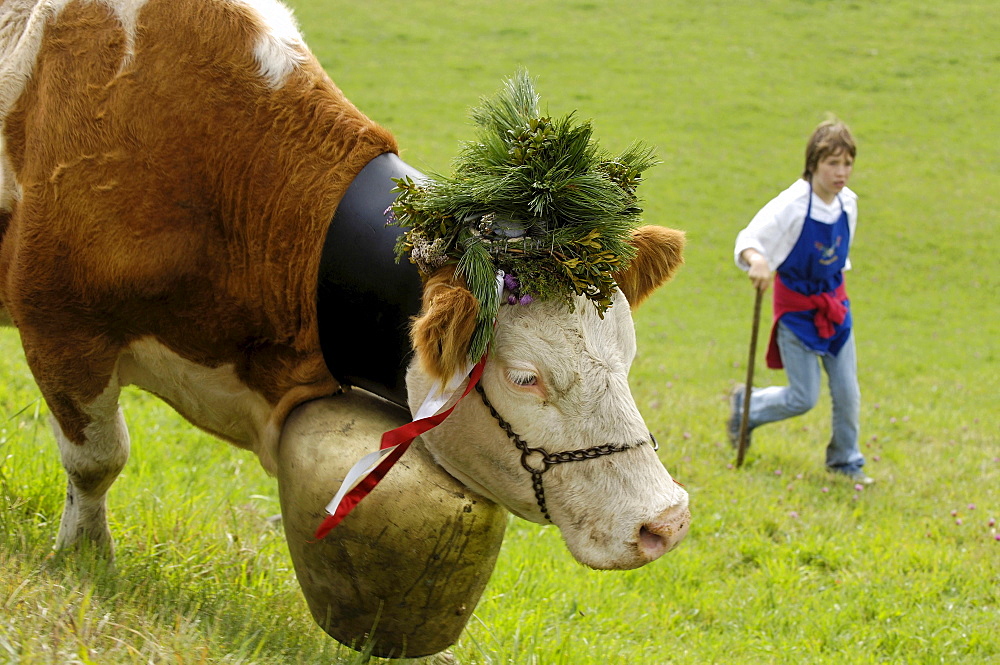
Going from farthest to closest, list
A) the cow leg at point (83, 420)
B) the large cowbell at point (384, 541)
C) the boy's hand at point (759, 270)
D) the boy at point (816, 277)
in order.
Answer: the boy at point (816, 277), the boy's hand at point (759, 270), the cow leg at point (83, 420), the large cowbell at point (384, 541)

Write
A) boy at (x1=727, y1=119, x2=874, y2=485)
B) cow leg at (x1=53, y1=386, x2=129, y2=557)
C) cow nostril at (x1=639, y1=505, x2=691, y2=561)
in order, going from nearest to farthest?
cow nostril at (x1=639, y1=505, x2=691, y2=561), cow leg at (x1=53, y1=386, x2=129, y2=557), boy at (x1=727, y1=119, x2=874, y2=485)

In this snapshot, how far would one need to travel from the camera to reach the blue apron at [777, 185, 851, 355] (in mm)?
6555

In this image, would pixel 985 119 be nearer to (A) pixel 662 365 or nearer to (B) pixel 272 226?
(A) pixel 662 365

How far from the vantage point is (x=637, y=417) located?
112 inches

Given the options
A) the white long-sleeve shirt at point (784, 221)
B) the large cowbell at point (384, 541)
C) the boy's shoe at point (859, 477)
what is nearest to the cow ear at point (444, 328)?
the large cowbell at point (384, 541)

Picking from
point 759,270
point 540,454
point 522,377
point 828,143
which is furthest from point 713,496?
point 522,377

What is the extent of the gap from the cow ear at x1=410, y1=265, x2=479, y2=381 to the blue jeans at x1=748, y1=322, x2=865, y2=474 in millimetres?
4488

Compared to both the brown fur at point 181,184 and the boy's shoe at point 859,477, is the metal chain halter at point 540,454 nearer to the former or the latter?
the brown fur at point 181,184

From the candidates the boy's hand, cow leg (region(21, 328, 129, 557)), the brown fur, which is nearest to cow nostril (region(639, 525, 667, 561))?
the brown fur

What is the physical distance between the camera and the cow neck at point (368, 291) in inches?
117

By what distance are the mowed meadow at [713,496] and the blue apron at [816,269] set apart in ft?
2.94

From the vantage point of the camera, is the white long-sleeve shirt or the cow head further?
the white long-sleeve shirt

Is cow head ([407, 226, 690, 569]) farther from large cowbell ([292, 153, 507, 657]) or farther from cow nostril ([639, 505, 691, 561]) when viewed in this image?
large cowbell ([292, 153, 507, 657])

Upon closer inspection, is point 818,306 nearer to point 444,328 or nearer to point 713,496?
point 713,496
